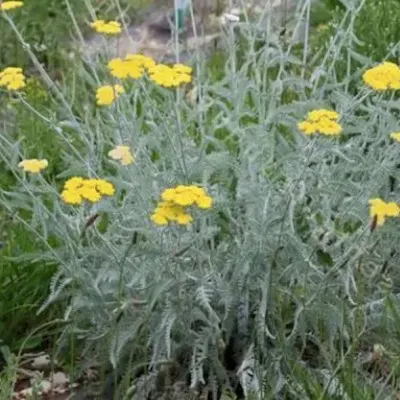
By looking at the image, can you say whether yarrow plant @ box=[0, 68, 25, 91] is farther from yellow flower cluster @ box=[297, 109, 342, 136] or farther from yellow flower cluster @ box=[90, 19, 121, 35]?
yellow flower cluster @ box=[297, 109, 342, 136]

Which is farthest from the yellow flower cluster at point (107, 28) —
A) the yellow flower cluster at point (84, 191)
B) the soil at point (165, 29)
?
the soil at point (165, 29)

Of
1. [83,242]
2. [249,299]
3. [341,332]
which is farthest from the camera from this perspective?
[83,242]

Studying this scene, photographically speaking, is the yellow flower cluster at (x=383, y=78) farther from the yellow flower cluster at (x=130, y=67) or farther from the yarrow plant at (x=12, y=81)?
the yarrow plant at (x=12, y=81)

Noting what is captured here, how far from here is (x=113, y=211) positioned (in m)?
3.22

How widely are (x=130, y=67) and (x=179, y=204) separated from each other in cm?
43

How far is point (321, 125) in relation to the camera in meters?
2.78

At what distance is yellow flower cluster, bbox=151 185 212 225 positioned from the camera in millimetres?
2719

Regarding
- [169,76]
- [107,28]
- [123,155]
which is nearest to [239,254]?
[123,155]

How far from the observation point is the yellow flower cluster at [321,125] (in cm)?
275

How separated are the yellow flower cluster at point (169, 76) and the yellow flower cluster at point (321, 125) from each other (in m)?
0.33

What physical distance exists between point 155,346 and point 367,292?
62 centimetres

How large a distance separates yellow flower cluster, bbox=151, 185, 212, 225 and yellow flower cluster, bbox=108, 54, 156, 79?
0.35 m

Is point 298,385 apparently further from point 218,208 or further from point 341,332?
point 218,208

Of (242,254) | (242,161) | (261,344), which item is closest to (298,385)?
(261,344)
